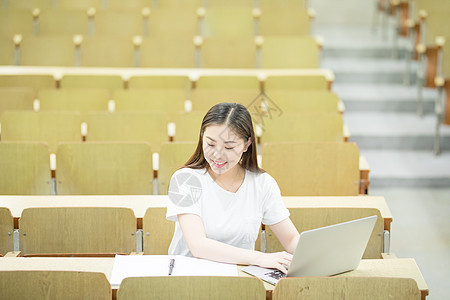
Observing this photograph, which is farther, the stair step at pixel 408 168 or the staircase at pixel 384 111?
the staircase at pixel 384 111

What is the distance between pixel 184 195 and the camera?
2162mm

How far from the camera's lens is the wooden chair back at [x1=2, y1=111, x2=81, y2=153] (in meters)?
3.78

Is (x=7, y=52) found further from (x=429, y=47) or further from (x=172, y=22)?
(x=429, y=47)

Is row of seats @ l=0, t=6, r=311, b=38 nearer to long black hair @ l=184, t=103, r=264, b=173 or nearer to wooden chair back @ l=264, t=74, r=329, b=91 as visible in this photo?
wooden chair back @ l=264, t=74, r=329, b=91

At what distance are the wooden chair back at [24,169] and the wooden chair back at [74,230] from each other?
793 millimetres

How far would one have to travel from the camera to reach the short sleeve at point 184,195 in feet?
7.04

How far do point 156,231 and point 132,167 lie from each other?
83 centimetres

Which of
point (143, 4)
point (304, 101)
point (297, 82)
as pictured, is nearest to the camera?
point (304, 101)

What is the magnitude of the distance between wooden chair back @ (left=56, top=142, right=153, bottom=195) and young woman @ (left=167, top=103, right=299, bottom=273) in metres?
1.08

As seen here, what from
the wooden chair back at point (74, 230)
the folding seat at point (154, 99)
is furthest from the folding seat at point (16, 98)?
the wooden chair back at point (74, 230)

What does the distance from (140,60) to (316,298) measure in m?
3.68

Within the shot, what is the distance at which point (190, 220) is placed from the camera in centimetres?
213

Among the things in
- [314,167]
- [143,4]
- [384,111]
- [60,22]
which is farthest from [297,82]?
[60,22]

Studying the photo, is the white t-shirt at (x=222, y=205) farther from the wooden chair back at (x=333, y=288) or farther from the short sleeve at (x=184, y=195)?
the wooden chair back at (x=333, y=288)
